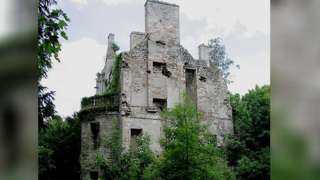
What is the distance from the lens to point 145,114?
77.1ft

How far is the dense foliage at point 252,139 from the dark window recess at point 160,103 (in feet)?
12.3

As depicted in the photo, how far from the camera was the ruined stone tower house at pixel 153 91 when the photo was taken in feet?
75.9

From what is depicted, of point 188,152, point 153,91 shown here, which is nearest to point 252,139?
point 153,91

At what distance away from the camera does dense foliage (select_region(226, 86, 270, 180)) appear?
22.2 m

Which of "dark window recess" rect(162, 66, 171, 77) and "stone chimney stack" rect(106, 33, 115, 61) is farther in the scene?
"stone chimney stack" rect(106, 33, 115, 61)

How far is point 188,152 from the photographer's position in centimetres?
1591

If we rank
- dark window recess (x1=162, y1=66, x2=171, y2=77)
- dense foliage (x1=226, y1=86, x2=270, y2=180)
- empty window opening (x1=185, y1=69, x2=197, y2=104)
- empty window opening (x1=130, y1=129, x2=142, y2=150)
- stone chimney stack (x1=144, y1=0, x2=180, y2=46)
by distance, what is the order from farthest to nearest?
empty window opening (x1=185, y1=69, x2=197, y2=104) < dark window recess (x1=162, y1=66, x2=171, y2=77) < stone chimney stack (x1=144, y1=0, x2=180, y2=46) < empty window opening (x1=130, y1=129, x2=142, y2=150) < dense foliage (x1=226, y1=86, x2=270, y2=180)

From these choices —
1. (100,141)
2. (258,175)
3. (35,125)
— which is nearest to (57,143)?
(100,141)

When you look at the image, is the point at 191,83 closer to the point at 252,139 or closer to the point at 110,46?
the point at 252,139

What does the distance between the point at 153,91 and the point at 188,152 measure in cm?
859

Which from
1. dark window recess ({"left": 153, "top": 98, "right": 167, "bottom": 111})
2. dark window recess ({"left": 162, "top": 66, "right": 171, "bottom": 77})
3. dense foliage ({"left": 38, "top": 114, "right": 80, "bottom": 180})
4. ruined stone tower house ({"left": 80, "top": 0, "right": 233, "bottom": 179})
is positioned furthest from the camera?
dense foliage ({"left": 38, "top": 114, "right": 80, "bottom": 180})

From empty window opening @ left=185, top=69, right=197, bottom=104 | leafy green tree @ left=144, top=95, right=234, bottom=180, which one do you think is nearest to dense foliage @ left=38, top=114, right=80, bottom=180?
empty window opening @ left=185, top=69, right=197, bottom=104

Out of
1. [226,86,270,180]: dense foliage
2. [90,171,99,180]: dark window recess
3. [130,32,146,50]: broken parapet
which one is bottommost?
[90,171,99,180]: dark window recess

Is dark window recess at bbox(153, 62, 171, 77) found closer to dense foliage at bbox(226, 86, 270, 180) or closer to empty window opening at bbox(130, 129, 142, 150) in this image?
empty window opening at bbox(130, 129, 142, 150)
